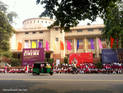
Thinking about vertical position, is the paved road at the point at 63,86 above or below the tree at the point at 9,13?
below

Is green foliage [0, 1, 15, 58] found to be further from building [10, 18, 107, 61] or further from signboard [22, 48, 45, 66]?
building [10, 18, 107, 61]

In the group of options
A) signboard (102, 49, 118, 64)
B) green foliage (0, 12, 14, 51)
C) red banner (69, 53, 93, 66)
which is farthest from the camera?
red banner (69, 53, 93, 66)

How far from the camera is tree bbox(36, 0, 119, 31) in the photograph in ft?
21.5

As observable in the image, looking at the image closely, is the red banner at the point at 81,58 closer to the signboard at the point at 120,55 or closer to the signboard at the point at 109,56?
the signboard at the point at 109,56

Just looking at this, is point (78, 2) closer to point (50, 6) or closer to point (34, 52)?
point (50, 6)

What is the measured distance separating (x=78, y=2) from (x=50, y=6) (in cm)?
159

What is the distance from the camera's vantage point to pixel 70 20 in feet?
24.4

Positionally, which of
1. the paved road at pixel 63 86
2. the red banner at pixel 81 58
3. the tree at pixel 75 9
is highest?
the tree at pixel 75 9

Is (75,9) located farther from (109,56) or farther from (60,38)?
(60,38)

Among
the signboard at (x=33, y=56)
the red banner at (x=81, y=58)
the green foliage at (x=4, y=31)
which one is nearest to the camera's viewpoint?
the green foliage at (x=4, y=31)

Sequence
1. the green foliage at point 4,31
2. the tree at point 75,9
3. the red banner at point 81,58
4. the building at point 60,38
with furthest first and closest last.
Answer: the building at point 60,38 → the red banner at point 81,58 → the green foliage at point 4,31 → the tree at point 75,9

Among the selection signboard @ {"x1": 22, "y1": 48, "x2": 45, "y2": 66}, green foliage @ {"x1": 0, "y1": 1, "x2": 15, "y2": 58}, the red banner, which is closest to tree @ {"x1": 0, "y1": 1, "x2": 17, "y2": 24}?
green foliage @ {"x1": 0, "y1": 1, "x2": 15, "y2": 58}

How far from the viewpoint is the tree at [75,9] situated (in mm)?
6542

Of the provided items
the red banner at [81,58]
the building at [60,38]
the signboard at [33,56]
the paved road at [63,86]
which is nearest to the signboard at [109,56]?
the red banner at [81,58]
